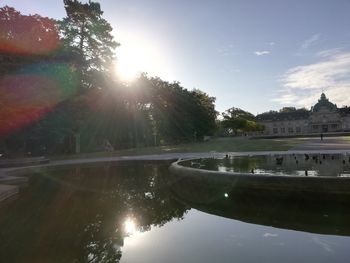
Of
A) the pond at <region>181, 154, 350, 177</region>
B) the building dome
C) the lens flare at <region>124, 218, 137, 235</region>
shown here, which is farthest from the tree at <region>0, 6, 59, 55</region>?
the building dome

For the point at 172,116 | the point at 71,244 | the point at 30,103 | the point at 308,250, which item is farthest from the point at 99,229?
the point at 172,116

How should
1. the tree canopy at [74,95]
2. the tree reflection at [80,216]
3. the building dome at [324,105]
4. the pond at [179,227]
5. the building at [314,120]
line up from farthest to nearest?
1. the building dome at [324,105]
2. the building at [314,120]
3. the tree canopy at [74,95]
4. the tree reflection at [80,216]
5. the pond at [179,227]

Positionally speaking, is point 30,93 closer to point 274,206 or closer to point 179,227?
point 179,227

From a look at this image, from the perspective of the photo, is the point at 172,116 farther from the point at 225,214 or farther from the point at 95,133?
the point at 225,214

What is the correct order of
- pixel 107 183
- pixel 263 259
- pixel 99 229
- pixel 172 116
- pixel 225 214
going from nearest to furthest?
pixel 263 259 → pixel 99 229 → pixel 225 214 → pixel 107 183 → pixel 172 116

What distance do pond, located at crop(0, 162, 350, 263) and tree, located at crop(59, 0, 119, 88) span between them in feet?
101

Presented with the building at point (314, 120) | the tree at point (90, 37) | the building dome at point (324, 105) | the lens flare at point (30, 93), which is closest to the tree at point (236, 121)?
the building at point (314, 120)

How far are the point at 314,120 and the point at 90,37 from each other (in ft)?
333

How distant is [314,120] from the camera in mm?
124062

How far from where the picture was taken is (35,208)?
11570mm

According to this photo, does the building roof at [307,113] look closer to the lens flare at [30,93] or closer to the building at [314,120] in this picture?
the building at [314,120]

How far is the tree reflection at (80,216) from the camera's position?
7246 mm

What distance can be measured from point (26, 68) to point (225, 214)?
24877 millimetres

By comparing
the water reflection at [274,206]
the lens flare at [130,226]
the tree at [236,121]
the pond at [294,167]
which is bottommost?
the lens flare at [130,226]
